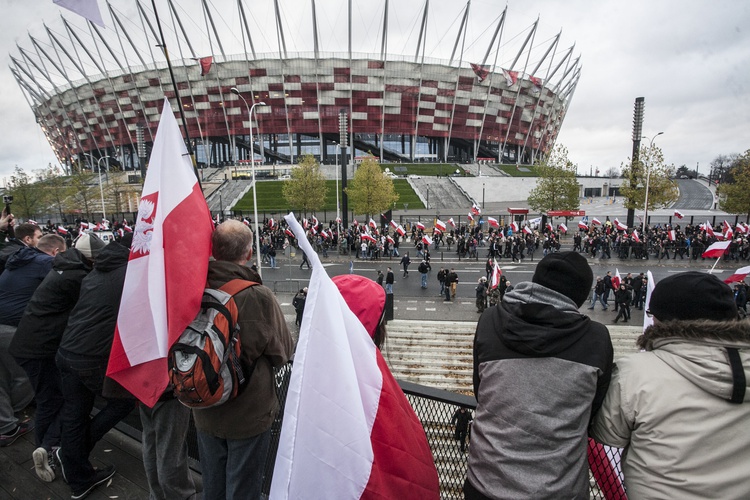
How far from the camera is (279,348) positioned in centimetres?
223

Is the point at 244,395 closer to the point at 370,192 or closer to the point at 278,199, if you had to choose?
the point at 370,192

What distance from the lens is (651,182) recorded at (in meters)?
34.4

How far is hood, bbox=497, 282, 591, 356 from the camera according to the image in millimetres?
1699

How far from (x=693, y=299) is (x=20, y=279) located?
A: 541 cm

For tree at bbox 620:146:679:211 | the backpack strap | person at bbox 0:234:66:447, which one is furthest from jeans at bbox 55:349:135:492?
tree at bbox 620:146:679:211

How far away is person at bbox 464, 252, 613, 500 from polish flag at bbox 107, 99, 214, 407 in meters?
1.54

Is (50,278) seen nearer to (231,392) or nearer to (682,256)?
(231,392)

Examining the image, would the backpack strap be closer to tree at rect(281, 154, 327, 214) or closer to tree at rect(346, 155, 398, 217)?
tree at rect(346, 155, 398, 217)

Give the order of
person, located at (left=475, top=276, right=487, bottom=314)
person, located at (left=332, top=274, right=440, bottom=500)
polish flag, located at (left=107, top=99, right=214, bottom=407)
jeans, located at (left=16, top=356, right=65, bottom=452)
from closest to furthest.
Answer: person, located at (left=332, top=274, right=440, bottom=500) → polish flag, located at (left=107, top=99, right=214, bottom=407) → jeans, located at (left=16, top=356, right=65, bottom=452) → person, located at (left=475, top=276, right=487, bottom=314)

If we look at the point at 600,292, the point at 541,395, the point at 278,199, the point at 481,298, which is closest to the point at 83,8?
the point at 541,395

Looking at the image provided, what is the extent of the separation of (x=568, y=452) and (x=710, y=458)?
0.50 m

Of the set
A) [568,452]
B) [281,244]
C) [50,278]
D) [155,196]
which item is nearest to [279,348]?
[155,196]

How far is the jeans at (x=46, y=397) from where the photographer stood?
11.6ft

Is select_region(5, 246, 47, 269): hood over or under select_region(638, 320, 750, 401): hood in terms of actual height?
over
